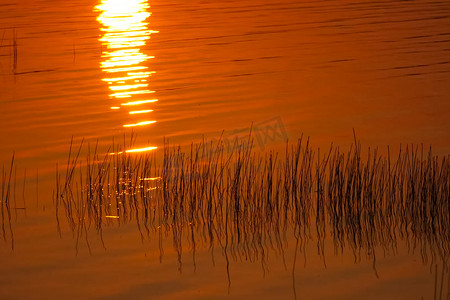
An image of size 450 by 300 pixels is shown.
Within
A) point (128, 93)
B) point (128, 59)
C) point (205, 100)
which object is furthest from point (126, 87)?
point (128, 59)

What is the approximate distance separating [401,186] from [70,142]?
149 inches

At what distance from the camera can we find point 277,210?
252 inches

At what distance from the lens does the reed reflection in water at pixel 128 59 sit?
10688 millimetres

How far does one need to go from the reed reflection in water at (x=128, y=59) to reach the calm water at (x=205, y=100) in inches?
1.5

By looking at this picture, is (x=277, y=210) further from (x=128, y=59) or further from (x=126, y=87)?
(x=128, y=59)

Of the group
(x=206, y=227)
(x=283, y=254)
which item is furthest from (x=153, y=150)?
(x=283, y=254)

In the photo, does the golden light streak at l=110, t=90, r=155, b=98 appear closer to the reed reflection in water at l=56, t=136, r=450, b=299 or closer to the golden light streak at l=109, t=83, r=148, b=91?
the golden light streak at l=109, t=83, r=148, b=91

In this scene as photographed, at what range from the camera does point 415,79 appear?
11453 millimetres

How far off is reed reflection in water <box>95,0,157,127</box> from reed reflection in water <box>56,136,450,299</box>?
2.93 metres

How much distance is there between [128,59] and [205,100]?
3.33 meters

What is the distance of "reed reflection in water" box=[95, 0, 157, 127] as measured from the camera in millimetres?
10688

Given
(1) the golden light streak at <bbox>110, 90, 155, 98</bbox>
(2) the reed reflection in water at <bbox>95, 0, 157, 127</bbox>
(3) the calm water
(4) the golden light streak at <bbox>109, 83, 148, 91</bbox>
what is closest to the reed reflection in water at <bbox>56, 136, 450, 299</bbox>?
(3) the calm water

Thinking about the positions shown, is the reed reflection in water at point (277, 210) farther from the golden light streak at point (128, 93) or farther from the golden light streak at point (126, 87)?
the golden light streak at point (126, 87)

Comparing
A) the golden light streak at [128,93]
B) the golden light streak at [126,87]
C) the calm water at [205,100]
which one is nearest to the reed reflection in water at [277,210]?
the calm water at [205,100]
